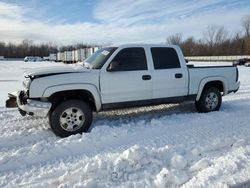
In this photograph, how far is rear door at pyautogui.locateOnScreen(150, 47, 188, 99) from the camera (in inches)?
251

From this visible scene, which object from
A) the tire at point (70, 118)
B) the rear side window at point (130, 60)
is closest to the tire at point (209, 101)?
the rear side window at point (130, 60)

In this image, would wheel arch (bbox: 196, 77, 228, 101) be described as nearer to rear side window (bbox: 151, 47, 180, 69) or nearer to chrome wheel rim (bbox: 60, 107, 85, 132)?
rear side window (bbox: 151, 47, 180, 69)

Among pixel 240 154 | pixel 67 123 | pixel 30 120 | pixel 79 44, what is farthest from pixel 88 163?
pixel 79 44

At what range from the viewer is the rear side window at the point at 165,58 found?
6.46 meters

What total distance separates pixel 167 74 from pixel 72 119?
254 cm

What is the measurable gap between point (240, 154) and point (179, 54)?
10.8 ft

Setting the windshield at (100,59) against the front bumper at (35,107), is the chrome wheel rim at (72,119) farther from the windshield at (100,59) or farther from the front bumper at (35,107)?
the windshield at (100,59)

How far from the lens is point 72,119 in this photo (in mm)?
5449

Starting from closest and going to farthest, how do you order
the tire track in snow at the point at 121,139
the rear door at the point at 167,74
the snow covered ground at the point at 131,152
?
the snow covered ground at the point at 131,152, the tire track in snow at the point at 121,139, the rear door at the point at 167,74

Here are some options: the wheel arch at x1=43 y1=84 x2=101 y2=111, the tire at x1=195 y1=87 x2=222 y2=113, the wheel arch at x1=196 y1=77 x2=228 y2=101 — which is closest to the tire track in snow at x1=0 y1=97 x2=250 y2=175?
the wheel arch at x1=43 y1=84 x2=101 y2=111

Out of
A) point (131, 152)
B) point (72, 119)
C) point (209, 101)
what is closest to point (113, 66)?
point (72, 119)

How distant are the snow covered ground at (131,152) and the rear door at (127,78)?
2.08ft

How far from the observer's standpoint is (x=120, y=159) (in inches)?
159

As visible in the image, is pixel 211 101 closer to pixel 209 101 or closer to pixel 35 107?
pixel 209 101
